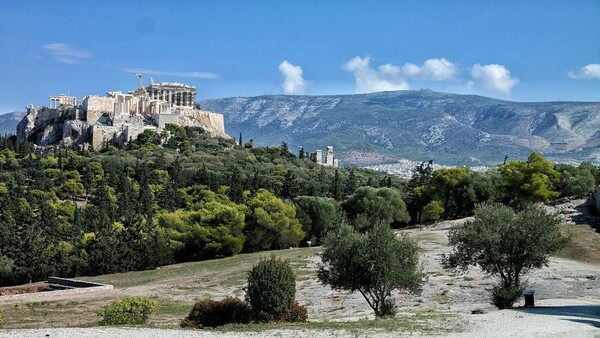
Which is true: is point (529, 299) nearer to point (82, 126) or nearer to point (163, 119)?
point (163, 119)

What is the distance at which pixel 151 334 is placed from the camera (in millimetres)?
22969

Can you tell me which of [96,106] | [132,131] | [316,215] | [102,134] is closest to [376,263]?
[316,215]

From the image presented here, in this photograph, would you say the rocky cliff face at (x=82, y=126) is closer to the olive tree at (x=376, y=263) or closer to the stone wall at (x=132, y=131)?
the stone wall at (x=132, y=131)

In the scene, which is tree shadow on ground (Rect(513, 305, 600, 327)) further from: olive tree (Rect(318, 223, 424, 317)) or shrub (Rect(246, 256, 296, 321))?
shrub (Rect(246, 256, 296, 321))

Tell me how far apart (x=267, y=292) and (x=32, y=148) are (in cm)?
10850

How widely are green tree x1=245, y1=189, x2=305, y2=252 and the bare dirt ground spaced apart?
28.3 feet

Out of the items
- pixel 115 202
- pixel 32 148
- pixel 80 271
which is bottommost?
pixel 80 271

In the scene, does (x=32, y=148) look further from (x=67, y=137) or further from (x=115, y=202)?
(x=115, y=202)

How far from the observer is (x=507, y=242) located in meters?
30.0

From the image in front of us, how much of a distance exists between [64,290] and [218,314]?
24.5 meters

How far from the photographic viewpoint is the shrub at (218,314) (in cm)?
2741

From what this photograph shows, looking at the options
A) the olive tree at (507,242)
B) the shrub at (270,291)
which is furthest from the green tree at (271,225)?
the shrub at (270,291)

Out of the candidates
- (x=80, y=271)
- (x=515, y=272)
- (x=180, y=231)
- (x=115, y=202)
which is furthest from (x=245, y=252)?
(x=515, y=272)

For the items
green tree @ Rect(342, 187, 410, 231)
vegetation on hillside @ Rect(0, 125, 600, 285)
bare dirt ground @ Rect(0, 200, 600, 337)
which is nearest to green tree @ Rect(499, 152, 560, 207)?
vegetation on hillside @ Rect(0, 125, 600, 285)
